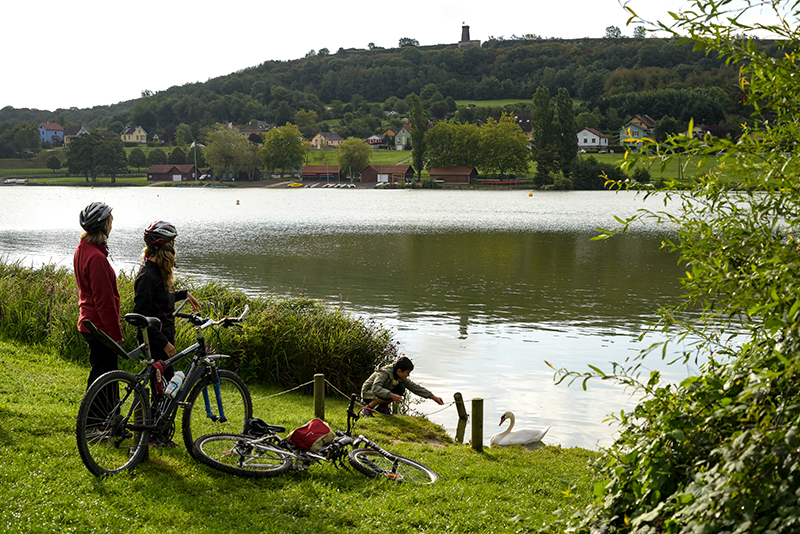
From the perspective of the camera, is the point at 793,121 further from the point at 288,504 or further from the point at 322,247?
the point at 322,247

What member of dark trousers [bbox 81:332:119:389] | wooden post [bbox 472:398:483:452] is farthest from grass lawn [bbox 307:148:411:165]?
dark trousers [bbox 81:332:119:389]

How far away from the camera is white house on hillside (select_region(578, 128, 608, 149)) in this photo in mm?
160000

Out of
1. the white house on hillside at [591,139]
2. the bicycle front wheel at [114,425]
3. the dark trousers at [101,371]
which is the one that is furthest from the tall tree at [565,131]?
the bicycle front wheel at [114,425]

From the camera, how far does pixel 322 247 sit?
38188 mm

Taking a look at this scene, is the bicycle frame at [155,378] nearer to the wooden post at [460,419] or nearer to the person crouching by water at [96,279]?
the person crouching by water at [96,279]

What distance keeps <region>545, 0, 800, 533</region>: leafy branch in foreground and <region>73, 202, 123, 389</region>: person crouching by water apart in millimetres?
4624

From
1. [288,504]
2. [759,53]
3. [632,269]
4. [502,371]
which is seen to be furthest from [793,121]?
[632,269]

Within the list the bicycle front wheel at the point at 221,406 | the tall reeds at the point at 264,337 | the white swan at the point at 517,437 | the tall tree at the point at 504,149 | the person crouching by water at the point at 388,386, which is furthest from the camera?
the tall tree at the point at 504,149

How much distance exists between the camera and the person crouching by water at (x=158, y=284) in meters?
6.25

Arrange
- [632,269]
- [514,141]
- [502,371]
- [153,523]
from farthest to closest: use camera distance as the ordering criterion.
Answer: [514,141] < [632,269] < [502,371] < [153,523]

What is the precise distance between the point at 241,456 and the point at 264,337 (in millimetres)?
5738

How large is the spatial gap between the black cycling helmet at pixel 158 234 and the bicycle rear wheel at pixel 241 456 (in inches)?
75.1

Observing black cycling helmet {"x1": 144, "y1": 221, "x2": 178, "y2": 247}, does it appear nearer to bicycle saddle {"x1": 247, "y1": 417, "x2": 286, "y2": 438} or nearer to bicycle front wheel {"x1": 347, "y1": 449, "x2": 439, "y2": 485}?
bicycle saddle {"x1": 247, "y1": 417, "x2": 286, "y2": 438}

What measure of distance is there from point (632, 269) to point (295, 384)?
23.1m
